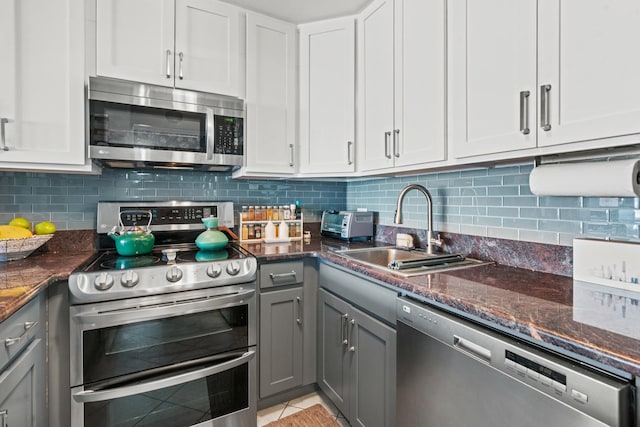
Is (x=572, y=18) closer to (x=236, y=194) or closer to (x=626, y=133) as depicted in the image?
(x=626, y=133)

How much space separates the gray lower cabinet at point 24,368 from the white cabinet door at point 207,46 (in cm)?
136

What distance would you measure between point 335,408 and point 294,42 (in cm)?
239

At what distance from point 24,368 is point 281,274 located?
3.64ft

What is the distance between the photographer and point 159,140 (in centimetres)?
178

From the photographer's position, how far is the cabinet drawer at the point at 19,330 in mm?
933

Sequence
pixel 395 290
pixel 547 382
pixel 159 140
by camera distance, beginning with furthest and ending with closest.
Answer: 1. pixel 159 140
2. pixel 395 290
3. pixel 547 382

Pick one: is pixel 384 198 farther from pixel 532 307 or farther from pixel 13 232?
pixel 13 232

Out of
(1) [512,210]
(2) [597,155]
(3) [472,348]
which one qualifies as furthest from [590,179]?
(3) [472,348]

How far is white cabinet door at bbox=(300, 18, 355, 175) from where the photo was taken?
6.79 ft

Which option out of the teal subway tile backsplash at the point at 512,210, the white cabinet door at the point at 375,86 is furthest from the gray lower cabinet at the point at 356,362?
the white cabinet door at the point at 375,86

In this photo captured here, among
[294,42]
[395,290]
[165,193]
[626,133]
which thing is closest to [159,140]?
[165,193]

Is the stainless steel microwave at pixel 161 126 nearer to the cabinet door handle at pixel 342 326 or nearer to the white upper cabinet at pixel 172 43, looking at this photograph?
the white upper cabinet at pixel 172 43

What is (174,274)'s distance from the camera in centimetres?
149

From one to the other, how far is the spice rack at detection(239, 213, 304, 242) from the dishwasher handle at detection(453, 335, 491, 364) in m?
1.49
